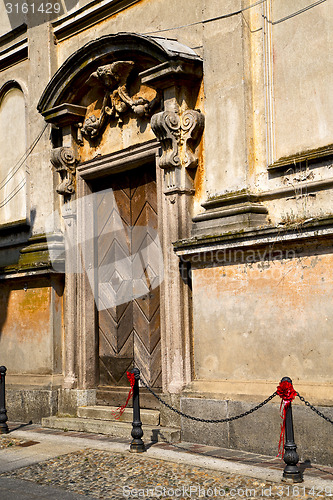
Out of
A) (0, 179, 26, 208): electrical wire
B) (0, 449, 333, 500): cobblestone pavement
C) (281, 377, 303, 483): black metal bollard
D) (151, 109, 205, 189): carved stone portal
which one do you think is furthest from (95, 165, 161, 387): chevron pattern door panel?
(281, 377, 303, 483): black metal bollard

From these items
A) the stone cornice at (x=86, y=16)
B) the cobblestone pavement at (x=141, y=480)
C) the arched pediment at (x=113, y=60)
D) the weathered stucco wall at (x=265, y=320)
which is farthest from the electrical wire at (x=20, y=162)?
the cobblestone pavement at (x=141, y=480)

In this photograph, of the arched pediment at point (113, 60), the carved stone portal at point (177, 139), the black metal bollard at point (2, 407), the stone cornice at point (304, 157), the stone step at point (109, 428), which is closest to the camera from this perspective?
the stone cornice at point (304, 157)

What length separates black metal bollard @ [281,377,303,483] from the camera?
6.13 m

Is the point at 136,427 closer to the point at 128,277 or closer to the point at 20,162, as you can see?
the point at 128,277

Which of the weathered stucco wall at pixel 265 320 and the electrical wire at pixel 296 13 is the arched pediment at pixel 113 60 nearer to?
the electrical wire at pixel 296 13

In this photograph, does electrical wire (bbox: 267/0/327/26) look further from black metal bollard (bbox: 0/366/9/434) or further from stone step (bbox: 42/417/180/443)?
black metal bollard (bbox: 0/366/9/434)

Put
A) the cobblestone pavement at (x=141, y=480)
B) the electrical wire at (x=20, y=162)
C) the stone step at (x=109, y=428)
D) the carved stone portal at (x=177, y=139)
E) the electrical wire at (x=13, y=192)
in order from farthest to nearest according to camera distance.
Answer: the electrical wire at (x=13, y=192) → the electrical wire at (x=20, y=162) → the carved stone portal at (x=177, y=139) → the stone step at (x=109, y=428) → the cobblestone pavement at (x=141, y=480)

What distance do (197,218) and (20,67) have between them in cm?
534

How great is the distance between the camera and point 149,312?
974cm

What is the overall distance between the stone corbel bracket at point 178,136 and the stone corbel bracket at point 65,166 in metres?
2.19

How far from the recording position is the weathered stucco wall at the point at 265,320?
7137 mm

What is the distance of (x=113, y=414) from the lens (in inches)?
383

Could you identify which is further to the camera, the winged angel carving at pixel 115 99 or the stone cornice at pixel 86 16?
the stone cornice at pixel 86 16

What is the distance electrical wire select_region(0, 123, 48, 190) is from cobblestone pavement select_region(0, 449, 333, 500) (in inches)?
222
